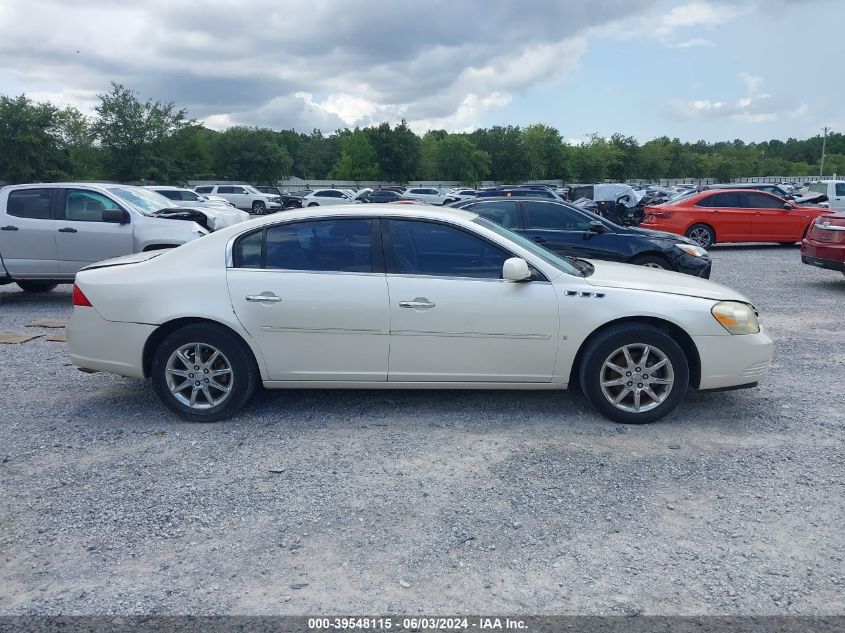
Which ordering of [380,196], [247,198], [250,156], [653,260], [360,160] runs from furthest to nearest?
1. [360,160]
2. [250,156]
3. [247,198]
4. [380,196]
5. [653,260]

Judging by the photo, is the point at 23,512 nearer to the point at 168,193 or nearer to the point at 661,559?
the point at 661,559

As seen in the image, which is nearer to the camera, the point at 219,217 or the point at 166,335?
the point at 166,335

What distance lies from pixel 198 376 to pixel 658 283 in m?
3.48

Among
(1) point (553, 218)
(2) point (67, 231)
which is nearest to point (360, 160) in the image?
(2) point (67, 231)

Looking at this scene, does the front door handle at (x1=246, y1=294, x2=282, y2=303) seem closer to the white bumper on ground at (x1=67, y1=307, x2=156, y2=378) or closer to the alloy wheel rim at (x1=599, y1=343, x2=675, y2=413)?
the white bumper on ground at (x1=67, y1=307, x2=156, y2=378)

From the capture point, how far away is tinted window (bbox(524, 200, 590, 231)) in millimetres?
10344

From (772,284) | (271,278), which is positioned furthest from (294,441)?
(772,284)

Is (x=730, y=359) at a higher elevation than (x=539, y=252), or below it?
below

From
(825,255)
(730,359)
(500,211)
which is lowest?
(730,359)

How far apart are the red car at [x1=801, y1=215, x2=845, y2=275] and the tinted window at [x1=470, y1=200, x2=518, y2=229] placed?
496 centimetres

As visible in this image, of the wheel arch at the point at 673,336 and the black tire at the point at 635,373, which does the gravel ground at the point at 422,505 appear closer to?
the black tire at the point at 635,373

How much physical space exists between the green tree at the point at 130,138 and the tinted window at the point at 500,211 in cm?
4522

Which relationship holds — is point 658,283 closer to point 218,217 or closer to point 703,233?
point 218,217

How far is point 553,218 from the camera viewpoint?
10438 mm
